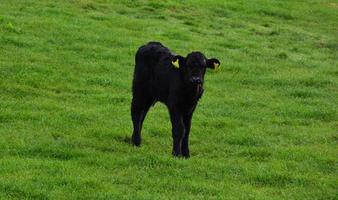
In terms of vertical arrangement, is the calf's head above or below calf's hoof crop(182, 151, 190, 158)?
above

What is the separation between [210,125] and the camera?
52.9 ft

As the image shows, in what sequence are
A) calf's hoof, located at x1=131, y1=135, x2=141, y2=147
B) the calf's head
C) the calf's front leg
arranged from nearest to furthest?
the calf's head
the calf's front leg
calf's hoof, located at x1=131, y1=135, x2=141, y2=147

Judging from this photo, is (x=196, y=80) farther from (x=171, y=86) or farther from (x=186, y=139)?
(x=186, y=139)

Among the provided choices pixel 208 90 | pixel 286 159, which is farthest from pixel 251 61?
pixel 286 159

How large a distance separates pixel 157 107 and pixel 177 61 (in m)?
5.07

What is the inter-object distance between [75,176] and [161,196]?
151cm

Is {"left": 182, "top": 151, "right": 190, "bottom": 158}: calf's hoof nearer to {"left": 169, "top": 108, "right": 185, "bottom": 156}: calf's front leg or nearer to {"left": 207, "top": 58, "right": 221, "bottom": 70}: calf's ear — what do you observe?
{"left": 169, "top": 108, "right": 185, "bottom": 156}: calf's front leg

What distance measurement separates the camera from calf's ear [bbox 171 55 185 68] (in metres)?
12.6

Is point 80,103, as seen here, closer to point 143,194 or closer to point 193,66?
point 193,66

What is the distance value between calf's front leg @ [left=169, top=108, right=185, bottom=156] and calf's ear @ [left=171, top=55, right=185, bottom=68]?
32.9 inches

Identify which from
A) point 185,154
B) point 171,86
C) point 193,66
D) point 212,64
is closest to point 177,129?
point 185,154

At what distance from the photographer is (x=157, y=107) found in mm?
17656

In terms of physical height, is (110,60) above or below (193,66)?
below

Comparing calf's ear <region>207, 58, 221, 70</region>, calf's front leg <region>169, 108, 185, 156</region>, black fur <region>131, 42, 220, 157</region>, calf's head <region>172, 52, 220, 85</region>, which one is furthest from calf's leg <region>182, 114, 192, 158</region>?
calf's ear <region>207, 58, 221, 70</region>
